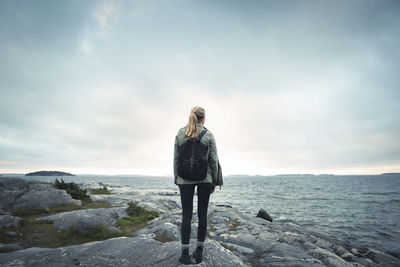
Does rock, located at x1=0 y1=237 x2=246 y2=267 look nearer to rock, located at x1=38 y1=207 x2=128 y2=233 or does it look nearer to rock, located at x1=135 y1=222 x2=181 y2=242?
rock, located at x1=135 y1=222 x2=181 y2=242

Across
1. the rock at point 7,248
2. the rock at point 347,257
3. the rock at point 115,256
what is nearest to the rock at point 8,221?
the rock at point 7,248

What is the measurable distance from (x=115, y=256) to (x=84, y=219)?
3658 mm

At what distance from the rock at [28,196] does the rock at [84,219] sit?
2819 millimetres

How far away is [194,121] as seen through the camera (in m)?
4.38

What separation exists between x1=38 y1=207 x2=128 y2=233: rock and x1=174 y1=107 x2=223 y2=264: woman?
4200 mm

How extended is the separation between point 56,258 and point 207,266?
136 inches

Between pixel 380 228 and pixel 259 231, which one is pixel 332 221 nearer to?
pixel 380 228

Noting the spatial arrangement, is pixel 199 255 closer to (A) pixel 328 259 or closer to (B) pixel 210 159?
(B) pixel 210 159

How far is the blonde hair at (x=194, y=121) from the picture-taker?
422 centimetres

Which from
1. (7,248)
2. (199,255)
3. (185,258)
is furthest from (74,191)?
(199,255)

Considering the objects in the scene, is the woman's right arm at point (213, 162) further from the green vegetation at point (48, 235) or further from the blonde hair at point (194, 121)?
the green vegetation at point (48, 235)

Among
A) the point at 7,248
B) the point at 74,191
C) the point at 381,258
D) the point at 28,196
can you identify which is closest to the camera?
the point at 7,248

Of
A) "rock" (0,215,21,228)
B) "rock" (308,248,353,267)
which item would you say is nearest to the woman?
"rock" (308,248,353,267)

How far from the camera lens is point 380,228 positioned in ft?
46.9
